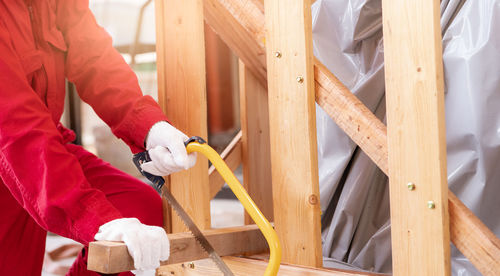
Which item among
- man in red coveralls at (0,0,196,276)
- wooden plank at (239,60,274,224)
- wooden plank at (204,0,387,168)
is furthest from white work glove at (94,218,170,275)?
wooden plank at (239,60,274,224)

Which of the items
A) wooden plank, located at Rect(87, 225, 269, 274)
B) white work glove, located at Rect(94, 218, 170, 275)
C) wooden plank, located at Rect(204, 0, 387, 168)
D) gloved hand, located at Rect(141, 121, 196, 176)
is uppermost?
wooden plank, located at Rect(204, 0, 387, 168)

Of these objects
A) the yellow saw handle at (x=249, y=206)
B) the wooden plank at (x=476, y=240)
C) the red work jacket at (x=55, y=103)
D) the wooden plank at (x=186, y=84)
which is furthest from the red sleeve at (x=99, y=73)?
the wooden plank at (x=476, y=240)

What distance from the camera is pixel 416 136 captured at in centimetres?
129

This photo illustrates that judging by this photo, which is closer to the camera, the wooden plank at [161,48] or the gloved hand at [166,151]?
the gloved hand at [166,151]

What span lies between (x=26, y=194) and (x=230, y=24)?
104 centimetres

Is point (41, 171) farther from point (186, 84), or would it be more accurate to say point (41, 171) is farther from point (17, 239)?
point (186, 84)

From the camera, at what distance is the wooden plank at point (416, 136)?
125 cm

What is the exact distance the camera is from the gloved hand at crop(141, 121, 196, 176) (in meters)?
1.48

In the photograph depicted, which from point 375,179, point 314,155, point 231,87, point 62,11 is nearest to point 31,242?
point 62,11

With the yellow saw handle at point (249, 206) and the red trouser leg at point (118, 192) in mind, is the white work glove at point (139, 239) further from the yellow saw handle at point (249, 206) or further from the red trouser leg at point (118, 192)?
the red trouser leg at point (118, 192)

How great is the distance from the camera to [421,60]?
1.26m

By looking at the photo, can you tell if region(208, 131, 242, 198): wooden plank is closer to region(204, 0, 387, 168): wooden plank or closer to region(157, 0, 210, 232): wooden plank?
region(157, 0, 210, 232): wooden plank

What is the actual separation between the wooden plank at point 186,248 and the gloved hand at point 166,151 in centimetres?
19

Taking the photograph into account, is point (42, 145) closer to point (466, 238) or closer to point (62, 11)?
point (62, 11)
